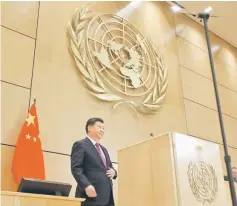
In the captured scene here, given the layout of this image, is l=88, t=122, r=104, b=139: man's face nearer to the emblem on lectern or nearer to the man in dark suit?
the man in dark suit

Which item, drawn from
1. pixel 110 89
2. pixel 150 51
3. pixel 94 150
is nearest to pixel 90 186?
pixel 94 150

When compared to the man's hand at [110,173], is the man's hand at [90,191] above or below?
below

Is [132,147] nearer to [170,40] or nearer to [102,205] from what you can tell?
[102,205]

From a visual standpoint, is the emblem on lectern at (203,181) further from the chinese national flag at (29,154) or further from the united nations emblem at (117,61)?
the united nations emblem at (117,61)

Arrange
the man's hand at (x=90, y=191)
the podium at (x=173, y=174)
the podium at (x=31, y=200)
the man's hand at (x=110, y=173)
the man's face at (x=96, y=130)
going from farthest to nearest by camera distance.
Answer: the man's face at (x=96, y=130)
the man's hand at (x=110, y=173)
the man's hand at (x=90, y=191)
the podium at (x=173, y=174)
the podium at (x=31, y=200)

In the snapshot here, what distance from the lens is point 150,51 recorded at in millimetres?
4062

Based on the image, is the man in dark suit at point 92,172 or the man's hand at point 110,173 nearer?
the man in dark suit at point 92,172

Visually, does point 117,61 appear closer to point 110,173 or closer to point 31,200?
point 110,173

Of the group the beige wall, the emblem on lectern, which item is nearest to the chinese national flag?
the beige wall

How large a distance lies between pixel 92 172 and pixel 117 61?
1.79 m

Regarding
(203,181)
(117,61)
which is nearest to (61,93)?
(117,61)

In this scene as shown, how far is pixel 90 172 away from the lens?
83.7 inches

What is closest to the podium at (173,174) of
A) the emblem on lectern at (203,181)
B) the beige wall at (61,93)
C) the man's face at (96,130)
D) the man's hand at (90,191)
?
the emblem on lectern at (203,181)

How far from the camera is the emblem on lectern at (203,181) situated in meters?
1.62
